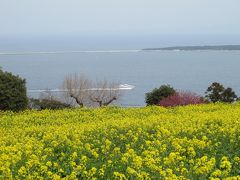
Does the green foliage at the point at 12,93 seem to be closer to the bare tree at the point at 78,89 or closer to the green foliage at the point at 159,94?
the green foliage at the point at 159,94

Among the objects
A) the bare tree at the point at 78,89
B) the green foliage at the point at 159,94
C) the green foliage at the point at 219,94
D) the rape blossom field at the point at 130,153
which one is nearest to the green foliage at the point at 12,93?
the green foliage at the point at 159,94

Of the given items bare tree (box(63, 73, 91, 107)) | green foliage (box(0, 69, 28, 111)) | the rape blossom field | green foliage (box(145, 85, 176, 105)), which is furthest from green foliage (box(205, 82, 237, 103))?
the rape blossom field

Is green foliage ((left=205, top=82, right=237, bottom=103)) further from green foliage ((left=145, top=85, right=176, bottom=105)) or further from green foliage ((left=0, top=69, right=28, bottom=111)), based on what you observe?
green foliage ((left=0, top=69, right=28, bottom=111))

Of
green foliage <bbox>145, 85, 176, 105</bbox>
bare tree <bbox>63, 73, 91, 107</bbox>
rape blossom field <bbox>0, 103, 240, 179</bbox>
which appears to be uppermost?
rape blossom field <bbox>0, 103, 240, 179</bbox>

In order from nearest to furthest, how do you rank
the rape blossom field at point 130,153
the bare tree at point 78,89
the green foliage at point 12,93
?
1. the rape blossom field at point 130,153
2. the green foliage at point 12,93
3. the bare tree at point 78,89

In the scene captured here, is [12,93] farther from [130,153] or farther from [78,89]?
[78,89]

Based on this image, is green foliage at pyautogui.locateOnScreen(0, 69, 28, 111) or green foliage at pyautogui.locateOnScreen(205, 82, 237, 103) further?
green foliage at pyautogui.locateOnScreen(205, 82, 237, 103)

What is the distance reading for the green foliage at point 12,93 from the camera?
105ft

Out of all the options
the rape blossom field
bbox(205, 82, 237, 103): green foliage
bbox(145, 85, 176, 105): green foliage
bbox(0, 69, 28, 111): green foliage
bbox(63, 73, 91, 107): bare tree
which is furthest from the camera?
bbox(63, 73, 91, 107): bare tree

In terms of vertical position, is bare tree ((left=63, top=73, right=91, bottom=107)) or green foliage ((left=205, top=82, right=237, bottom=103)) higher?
green foliage ((left=205, top=82, right=237, bottom=103))

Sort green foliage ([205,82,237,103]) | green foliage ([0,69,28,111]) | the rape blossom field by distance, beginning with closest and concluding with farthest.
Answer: the rape blossom field < green foliage ([0,69,28,111]) < green foliage ([205,82,237,103])

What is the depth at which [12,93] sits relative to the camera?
3225cm

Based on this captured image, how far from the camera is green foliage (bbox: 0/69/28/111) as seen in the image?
3198 centimetres

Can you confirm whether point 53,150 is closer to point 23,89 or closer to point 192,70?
point 23,89
